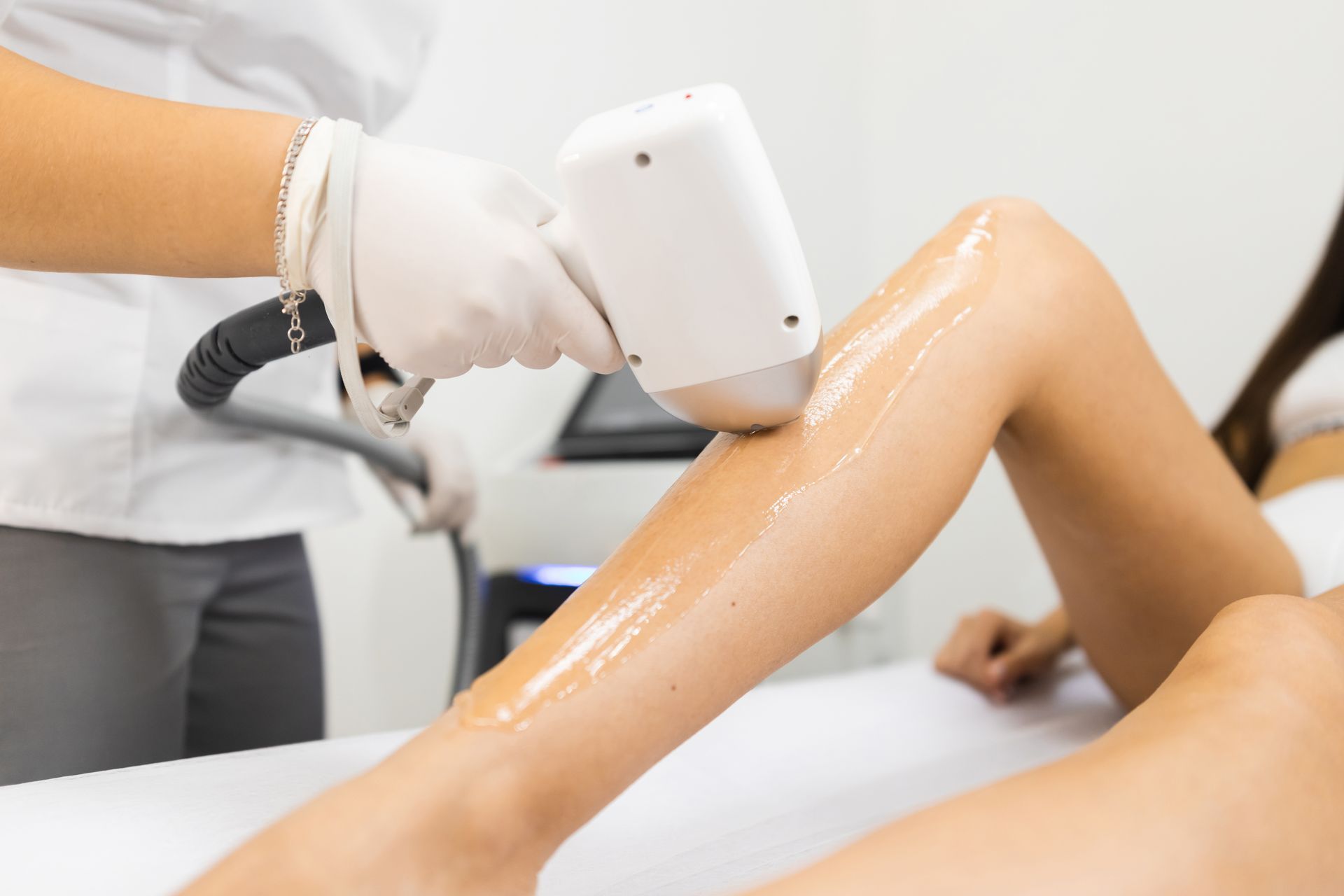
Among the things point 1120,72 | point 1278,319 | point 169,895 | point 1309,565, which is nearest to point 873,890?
point 169,895

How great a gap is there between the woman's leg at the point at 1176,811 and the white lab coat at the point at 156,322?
660 millimetres

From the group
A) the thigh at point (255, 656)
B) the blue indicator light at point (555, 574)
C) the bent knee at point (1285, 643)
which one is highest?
the bent knee at point (1285, 643)

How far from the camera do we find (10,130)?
54 centimetres

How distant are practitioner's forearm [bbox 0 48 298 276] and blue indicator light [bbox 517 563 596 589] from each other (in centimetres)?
109

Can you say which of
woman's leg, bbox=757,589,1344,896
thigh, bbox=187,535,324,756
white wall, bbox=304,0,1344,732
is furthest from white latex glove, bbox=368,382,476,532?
woman's leg, bbox=757,589,1344,896

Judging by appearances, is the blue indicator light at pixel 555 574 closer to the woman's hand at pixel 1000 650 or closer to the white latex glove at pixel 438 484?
the white latex glove at pixel 438 484

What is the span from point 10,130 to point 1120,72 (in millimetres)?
1632

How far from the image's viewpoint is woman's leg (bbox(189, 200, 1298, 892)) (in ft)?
1.57

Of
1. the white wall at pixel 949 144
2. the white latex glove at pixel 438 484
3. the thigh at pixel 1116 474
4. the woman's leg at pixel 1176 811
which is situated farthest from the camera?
the white wall at pixel 949 144

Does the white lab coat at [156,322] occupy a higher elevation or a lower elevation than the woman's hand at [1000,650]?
higher

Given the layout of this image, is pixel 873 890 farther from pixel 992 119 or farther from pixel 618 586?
pixel 992 119

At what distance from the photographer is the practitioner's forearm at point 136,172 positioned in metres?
0.53

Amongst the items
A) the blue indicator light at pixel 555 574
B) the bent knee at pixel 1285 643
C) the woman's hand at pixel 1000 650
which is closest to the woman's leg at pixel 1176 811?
the bent knee at pixel 1285 643

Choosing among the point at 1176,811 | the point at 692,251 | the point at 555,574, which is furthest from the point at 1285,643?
the point at 555,574
